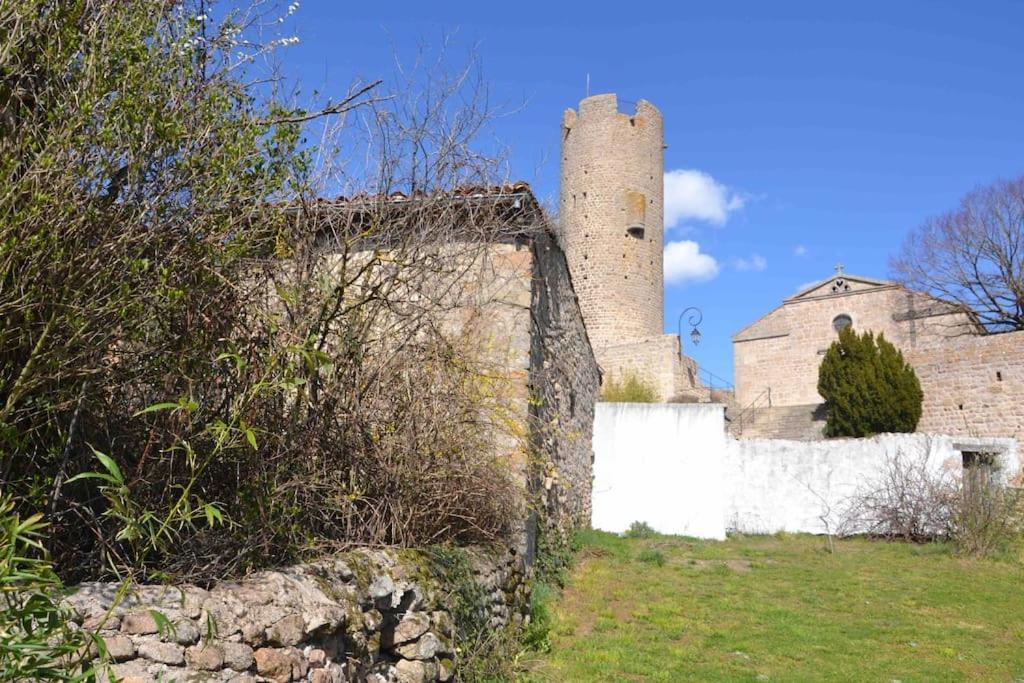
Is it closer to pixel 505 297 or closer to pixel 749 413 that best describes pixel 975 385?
pixel 749 413

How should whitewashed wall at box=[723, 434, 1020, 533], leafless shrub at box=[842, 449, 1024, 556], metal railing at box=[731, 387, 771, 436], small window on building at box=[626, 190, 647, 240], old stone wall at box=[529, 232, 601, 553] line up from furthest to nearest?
1. small window on building at box=[626, 190, 647, 240]
2. metal railing at box=[731, 387, 771, 436]
3. whitewashed wall at box=[723, 434, 1020, 533]
4. leafless shrub at box=[842, 449, 1024, 556]
5. old stone wall at box=[529, 232, 601, 553]

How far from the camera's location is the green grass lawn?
6297mm

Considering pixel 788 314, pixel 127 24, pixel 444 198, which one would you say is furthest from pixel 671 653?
pixel 788 314

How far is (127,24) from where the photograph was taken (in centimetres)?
307

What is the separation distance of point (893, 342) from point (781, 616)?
25.2 m

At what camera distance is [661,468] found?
14.0 meters

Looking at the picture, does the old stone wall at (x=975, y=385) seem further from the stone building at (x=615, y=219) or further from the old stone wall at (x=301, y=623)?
the old stone wall at (x=301, y=623)

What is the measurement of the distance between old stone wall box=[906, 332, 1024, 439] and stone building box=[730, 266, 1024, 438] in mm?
24

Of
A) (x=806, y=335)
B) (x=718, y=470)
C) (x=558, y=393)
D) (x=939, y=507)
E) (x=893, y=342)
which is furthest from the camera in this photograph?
(x=806, y=335)

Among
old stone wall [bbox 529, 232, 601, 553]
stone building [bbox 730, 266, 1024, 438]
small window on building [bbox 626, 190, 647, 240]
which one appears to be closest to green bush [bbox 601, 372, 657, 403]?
stone building [bbox 730, 266, 1024, 438]

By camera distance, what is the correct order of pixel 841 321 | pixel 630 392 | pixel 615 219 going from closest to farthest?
pixel 630 392 → pixel 841 321 → pixel 615 219

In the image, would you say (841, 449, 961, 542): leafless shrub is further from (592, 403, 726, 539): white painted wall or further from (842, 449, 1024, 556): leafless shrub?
(592, 403, 726, 539): white painted wall

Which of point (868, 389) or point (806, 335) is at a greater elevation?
point (806, 335)

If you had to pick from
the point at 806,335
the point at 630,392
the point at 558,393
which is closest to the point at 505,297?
the point at 558,393
